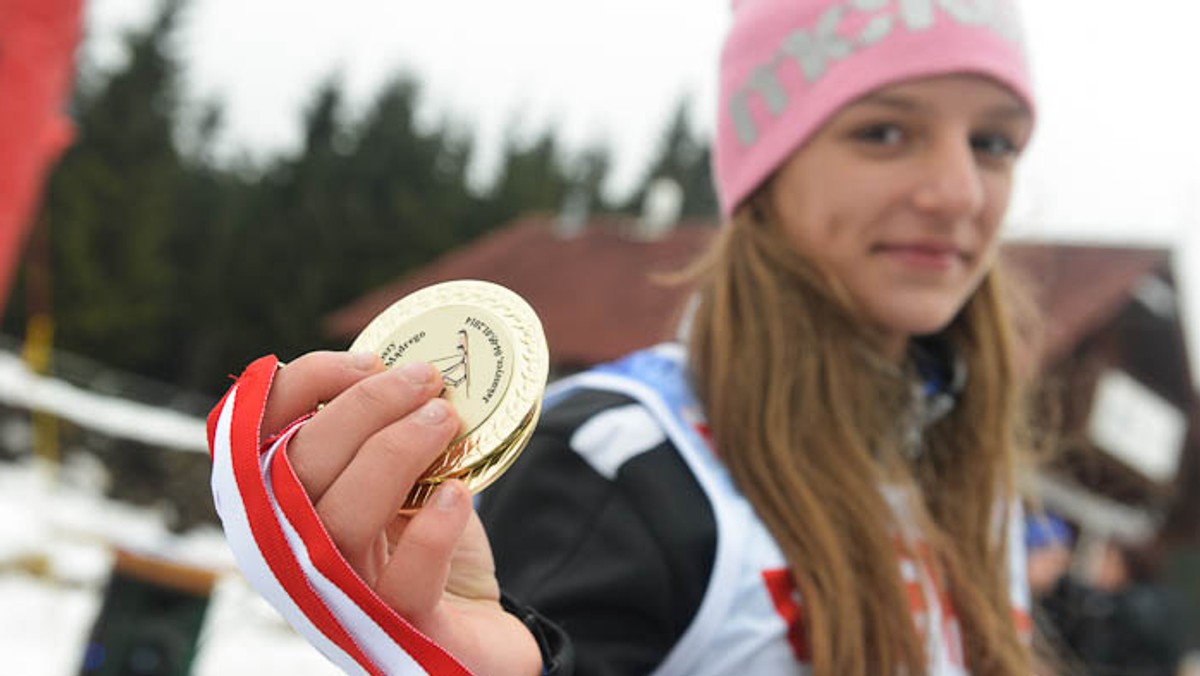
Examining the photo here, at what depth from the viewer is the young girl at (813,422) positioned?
1251mm

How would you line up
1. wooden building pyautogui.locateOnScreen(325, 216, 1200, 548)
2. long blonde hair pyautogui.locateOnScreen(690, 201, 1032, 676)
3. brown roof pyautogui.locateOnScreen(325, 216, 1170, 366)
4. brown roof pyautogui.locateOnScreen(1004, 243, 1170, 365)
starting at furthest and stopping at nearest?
1. brown roof pyautogui.locateOnScreen(325, 216, 1170, 366)
2. wooden building pyautogui.locateOnScreen(325, 216, 1200, 548)
3. brown roof pyautogui.locateOnScreen(1004, 243, 1170, 365)
4. long blonde hair pyautogui.locateOnScreen(690, 201, 1032, 676)

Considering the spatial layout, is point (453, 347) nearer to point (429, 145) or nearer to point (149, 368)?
point (149, 368)

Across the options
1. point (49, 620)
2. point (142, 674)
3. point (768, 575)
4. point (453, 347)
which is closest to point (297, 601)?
point (453, 347)

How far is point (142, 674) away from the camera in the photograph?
269cm

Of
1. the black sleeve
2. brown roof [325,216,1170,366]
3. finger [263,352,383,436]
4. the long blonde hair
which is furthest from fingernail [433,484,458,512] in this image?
brown roof [325,216,1170,366]

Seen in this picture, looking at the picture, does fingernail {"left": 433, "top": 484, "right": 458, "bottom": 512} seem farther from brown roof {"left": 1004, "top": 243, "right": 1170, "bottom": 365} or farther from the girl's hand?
brown roof {"left": 1004, "top": 243, "right": 1170, "bottom": 365}

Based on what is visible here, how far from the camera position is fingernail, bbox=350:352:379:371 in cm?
83

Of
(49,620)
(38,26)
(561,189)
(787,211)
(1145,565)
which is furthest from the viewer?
(561,189)

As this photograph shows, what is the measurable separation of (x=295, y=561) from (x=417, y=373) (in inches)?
6.7

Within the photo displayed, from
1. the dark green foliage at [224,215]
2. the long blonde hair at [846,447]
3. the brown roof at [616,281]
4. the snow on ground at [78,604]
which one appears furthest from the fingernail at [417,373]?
the dark green foliage at [224,215]

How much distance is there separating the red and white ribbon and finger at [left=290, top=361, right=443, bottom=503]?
0.05 ft

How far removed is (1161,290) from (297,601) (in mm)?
17931

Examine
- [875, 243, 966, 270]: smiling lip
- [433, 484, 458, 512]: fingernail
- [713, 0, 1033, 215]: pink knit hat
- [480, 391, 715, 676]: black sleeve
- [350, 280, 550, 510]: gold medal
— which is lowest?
[480, 391, 715, 676]: black sleeve

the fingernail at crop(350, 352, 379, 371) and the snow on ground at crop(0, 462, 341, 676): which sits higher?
the fingernail at crop(350, 352, 379, 371)
